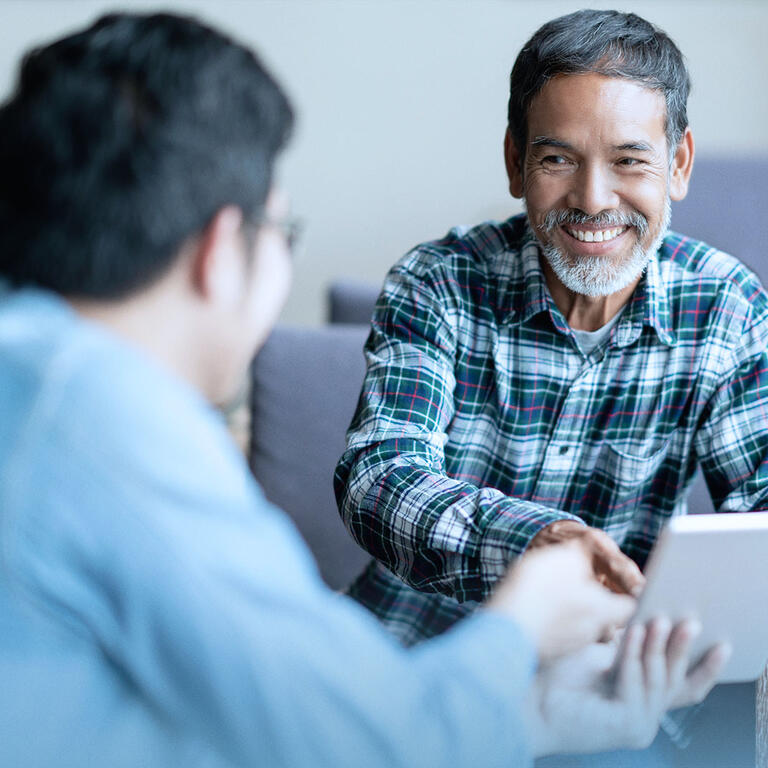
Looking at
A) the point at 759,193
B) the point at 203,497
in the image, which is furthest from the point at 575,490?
the point at 759,193

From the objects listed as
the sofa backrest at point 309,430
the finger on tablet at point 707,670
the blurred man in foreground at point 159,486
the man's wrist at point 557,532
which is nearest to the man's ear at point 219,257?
the blurred man in foreground at point 159,486

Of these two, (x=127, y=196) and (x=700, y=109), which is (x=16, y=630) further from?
(x=700, y=109)

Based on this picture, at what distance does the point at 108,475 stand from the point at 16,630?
14 cm

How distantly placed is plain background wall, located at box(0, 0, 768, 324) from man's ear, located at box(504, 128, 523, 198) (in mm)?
1444

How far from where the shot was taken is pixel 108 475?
630mm

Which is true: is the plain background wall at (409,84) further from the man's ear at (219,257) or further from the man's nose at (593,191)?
the man's ear at (219,257)

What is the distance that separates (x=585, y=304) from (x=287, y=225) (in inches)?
26.9

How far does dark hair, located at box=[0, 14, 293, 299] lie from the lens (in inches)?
26.8

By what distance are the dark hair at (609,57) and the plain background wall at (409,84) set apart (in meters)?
1.49

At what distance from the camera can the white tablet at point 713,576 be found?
82cm

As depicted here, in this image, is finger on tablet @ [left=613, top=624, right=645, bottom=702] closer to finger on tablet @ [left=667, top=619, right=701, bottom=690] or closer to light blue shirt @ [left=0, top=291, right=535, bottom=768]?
finger on tablet @ [left=667, top=619, right=701, bottom=690]

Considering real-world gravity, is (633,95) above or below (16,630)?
above

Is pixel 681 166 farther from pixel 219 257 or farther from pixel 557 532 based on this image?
pixel 219 257

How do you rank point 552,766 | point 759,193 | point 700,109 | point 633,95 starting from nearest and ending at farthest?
point 552,766
point 633,95
point 759,193
point 700,109
